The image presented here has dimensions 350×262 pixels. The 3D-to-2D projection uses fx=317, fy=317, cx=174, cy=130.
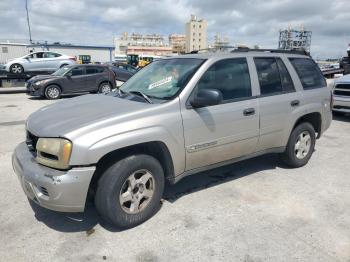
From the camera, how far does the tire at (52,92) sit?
1371 centimetres

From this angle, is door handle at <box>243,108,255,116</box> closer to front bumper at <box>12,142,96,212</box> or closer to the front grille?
front bumper at <box>12,142,96,212</box>

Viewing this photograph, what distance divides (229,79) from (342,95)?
20.6 feet

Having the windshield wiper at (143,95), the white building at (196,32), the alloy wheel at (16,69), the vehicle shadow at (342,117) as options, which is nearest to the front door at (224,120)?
the windshield wiper at (143,95)

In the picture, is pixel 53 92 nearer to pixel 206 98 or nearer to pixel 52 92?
pixel 52 92

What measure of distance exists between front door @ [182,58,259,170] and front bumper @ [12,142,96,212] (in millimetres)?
1197

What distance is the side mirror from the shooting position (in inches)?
132

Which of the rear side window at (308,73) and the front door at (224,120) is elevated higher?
the rear side window at (308,73)

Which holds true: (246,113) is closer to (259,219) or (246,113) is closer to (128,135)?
(259,219)

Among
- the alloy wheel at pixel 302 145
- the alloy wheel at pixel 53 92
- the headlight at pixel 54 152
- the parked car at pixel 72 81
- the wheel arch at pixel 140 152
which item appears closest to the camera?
Result: the headlight at pixel 54 152

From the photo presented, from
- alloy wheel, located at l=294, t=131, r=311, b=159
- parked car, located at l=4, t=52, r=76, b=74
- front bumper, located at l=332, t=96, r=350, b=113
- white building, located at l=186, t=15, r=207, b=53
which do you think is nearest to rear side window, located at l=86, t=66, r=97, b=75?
parked car, located at l=4, t=52, r=76, b=74

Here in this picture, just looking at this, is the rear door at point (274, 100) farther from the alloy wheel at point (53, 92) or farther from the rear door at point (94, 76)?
the rear door at point (94, 76)

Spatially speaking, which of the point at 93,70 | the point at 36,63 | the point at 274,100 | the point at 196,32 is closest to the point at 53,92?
the point at 93,70

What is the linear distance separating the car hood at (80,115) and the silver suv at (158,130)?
0.04 ft

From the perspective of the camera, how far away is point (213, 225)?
3371 mm
